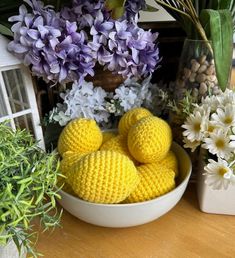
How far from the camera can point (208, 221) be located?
0.45m

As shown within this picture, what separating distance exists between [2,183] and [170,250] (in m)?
0.24

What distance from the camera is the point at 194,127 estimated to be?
42cm

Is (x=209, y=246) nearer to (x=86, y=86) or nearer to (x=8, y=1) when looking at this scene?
(x=86, y=86)

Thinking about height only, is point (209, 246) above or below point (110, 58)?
below

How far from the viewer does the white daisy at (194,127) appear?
42 centimetres

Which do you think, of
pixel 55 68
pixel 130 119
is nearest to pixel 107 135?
pixel 130 119

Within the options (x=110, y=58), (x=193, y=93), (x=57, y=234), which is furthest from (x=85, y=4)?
(x=57, y=234)

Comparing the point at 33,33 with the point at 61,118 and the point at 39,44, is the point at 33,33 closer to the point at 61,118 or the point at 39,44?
the point at 39,44

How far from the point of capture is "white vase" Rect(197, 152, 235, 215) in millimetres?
440

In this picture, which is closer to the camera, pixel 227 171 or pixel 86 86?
pixel 227 171

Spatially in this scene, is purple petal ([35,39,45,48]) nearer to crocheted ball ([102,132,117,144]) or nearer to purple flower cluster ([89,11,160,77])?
purple flower cluster ([89,11,160,77])

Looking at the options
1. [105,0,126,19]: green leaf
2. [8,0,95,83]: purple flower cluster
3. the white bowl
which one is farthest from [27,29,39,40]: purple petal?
the white bowl

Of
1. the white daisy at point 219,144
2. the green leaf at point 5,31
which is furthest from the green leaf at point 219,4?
the green leaf at point 5,31

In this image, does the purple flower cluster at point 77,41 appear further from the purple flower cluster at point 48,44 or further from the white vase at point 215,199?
the white vase at point 215,199
